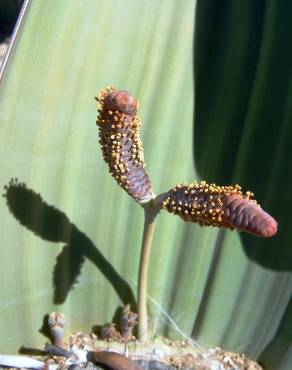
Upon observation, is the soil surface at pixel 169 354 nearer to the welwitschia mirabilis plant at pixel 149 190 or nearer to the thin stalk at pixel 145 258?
the thin stalk at pixel 145 258

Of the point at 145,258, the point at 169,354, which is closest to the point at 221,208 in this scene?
the point at 145,258

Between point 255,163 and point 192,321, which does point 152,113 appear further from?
point 192,321

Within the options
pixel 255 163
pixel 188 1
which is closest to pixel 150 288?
pixel 255 163

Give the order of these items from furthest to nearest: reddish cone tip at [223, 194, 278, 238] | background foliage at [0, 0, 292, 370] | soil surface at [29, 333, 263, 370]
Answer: soil surface at [29, 333, 263, 370] → background foliage at [0, 0, 292, 370] → reddish cone tip at [223, 194, 278, 238]

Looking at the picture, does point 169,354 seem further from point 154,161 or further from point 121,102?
point 121,102

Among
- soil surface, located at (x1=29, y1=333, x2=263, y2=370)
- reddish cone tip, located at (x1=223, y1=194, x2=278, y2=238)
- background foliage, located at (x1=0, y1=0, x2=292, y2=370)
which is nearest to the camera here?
reddish cone tip, located at (x1=223, y1=194, x2=278, y2=238)

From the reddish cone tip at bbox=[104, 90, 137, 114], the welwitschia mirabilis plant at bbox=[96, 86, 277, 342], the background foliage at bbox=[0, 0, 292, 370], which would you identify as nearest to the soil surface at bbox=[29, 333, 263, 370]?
the background foliage at bbox=[0, 0, 292, 370]

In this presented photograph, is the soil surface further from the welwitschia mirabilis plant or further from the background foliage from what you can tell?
the welwitschia mirabilis plant
